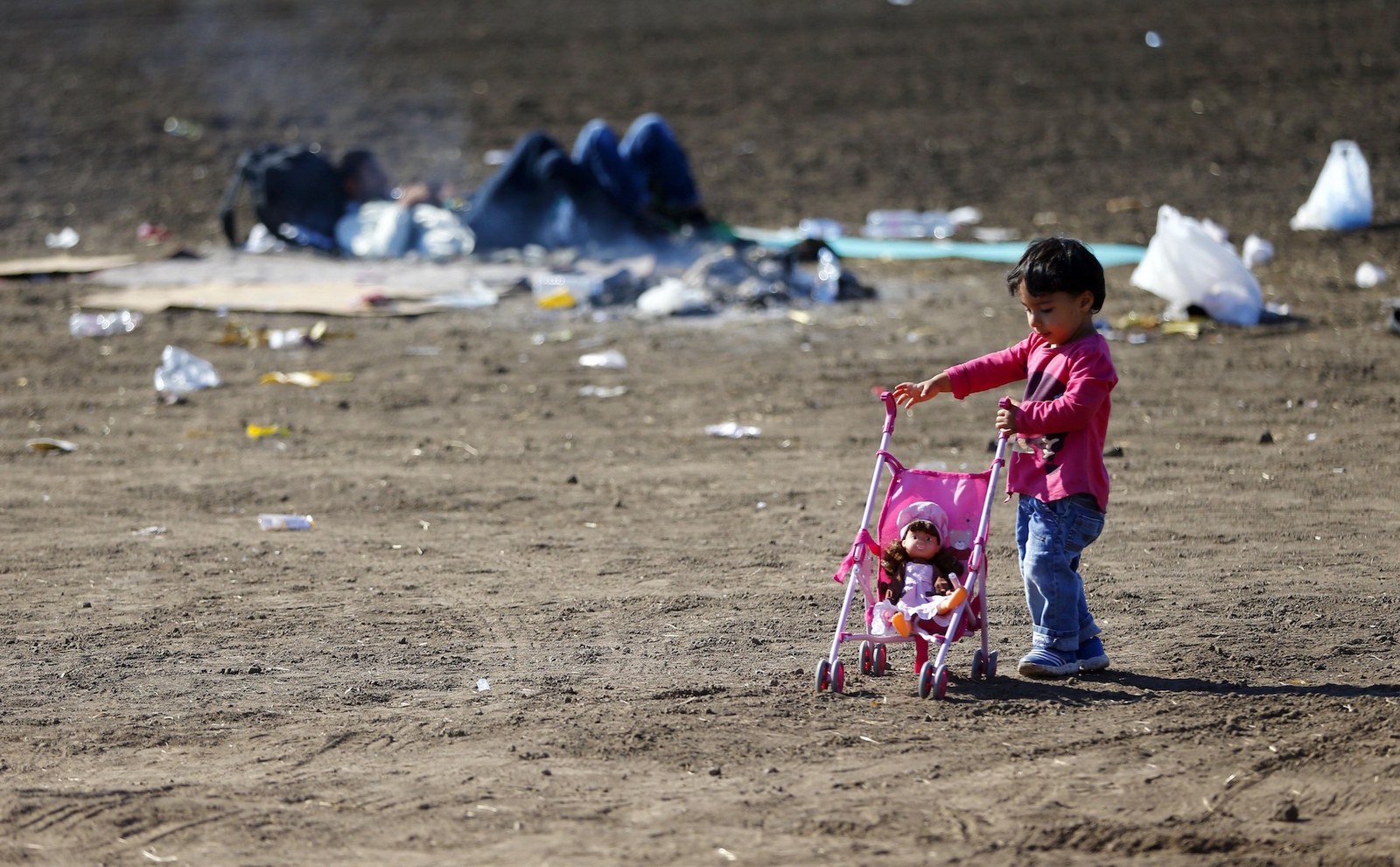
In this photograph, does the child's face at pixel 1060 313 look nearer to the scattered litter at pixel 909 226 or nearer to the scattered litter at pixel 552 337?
the scattered litter at pixel 552 337

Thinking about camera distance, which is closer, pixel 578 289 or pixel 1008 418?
pixel 1008 418

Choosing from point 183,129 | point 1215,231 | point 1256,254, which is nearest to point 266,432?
point 1215,231

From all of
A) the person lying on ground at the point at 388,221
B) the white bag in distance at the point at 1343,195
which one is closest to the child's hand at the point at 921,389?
the white bag in distance at the point at 1343,195

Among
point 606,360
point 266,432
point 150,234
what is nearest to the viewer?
point 266,432

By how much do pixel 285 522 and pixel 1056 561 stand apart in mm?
3831

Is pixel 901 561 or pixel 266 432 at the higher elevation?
pixel 901 561

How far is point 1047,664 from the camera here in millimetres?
4559

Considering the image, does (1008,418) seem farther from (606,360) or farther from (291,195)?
(291,195)

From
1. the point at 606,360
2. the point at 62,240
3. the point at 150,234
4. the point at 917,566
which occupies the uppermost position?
the point at 150,234

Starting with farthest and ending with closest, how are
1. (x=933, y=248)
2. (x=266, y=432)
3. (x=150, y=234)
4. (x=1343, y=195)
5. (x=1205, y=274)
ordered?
(x=150, y=234) < (x=933, y=248) < (x=1343, y=195) < (x=1205, y=274) < (x=266, y=432)

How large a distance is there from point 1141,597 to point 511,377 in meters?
5.18

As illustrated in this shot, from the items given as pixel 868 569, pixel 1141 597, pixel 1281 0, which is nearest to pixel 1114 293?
pixel 1141 597

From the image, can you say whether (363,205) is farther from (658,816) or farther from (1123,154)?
(658,816)

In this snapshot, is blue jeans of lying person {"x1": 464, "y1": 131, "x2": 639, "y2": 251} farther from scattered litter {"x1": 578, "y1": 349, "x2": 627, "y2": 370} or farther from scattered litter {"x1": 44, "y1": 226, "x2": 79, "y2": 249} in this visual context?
scattered litter {"x1": 44, "y1": 226, "x2": 79, "y2": 249}
